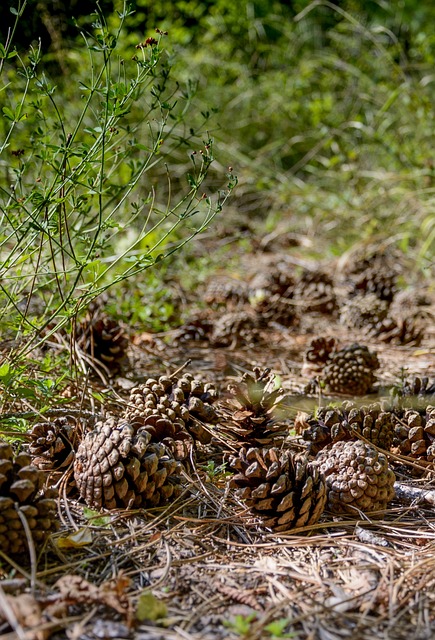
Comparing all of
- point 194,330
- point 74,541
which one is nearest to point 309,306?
point 194,330

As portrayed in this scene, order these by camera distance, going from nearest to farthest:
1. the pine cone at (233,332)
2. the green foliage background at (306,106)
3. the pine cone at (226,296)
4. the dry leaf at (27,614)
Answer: the dry leaf at (27,614) → the pine cone at (233,332) → the pine cone at (226,296) → the green foliage background at (306,106)

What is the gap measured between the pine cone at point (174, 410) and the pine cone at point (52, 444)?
174 millimetres

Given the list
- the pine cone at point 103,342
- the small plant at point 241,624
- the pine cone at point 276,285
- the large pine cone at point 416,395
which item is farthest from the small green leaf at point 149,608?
the pine cone at point 276,285

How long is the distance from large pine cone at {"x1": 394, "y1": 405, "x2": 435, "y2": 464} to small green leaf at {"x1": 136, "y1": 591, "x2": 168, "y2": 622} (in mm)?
917

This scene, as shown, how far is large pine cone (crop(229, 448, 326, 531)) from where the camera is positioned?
4.67 feet

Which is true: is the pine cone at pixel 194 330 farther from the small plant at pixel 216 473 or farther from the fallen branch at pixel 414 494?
the fallen branch at pixel 414 494

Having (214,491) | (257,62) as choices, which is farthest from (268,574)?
(257,62)

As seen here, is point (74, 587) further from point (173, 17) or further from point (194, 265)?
point (173, 17)

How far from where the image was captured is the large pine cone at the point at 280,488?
1.42 metres

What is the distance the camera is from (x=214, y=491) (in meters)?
1.59

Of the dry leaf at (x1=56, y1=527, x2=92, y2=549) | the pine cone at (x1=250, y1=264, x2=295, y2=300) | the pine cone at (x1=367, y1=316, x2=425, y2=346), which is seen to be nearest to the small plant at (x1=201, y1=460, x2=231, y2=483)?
the dry leaf at (x1=56, y1=527, x2=92, y2=549)

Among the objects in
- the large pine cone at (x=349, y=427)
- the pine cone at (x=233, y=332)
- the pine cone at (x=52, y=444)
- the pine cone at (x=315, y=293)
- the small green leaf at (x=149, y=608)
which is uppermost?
the pine cone at (x=315, y=293)

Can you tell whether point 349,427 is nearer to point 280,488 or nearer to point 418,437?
point 418,437

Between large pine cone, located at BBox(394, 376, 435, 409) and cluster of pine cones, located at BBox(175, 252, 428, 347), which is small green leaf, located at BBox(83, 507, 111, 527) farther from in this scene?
cluster of pine cones, located at BBox(175, 252, 428, 347)
